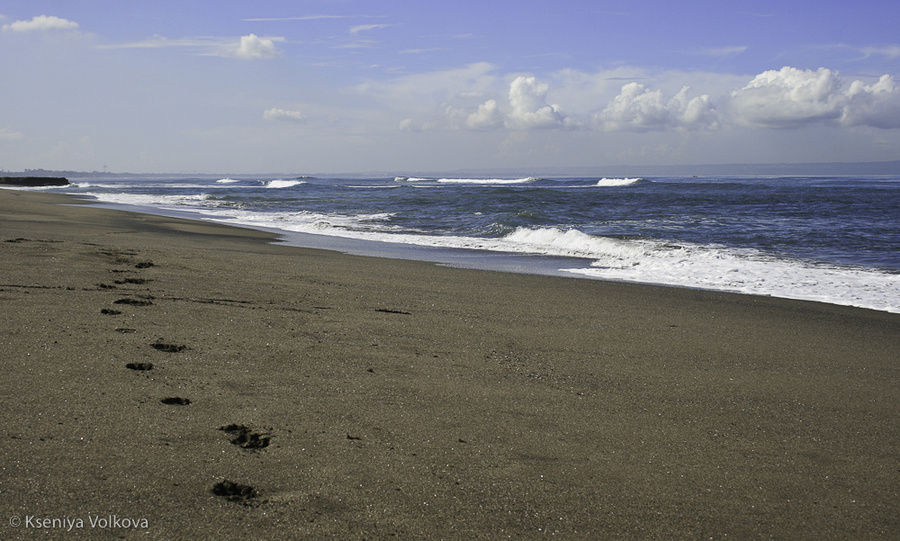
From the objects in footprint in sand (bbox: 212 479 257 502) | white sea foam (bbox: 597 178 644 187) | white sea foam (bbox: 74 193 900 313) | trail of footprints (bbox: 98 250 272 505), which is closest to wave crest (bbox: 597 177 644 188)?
white sea foam (bbox: 597 178 644 187)

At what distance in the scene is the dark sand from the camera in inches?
79.5

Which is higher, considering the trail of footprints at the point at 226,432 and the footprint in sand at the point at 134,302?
the footprint in sand at the point at 134,302

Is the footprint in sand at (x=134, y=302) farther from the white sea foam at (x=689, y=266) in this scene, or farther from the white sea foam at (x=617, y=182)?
the white sea foam at (x=617, y=182)

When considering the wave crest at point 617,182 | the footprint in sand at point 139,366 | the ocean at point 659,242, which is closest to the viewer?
the footprint in sand at point 139,366

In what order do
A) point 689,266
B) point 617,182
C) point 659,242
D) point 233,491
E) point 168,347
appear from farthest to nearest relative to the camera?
point 617,182 < point 659,242 < point 689,266 < point 168,347 < point 233,491

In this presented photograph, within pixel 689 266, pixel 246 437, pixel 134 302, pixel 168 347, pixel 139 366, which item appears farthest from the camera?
pixel 689 266

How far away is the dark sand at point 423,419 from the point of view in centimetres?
202

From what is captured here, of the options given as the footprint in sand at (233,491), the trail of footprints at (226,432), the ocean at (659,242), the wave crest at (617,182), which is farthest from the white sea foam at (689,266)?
the wave crest at (617,182)

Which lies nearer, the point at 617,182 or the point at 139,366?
the point at 139,366

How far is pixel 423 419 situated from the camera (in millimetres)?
2768

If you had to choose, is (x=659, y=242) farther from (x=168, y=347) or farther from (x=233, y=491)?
(x=233, y=491)

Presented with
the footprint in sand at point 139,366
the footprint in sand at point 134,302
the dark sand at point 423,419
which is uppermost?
the footprint in sand at point 134,302

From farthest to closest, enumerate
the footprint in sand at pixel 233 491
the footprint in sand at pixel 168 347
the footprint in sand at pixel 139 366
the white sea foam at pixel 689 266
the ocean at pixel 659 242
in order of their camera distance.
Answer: the ocean at pixel 659 242
the white sea foam at pixel 689 266
the footprint in sand at pixel 168 347
the footprint in sand at pixel 139 366
the footprint in sand at pixel 233 491

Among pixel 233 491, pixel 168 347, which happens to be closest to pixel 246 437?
pixel 233 491
